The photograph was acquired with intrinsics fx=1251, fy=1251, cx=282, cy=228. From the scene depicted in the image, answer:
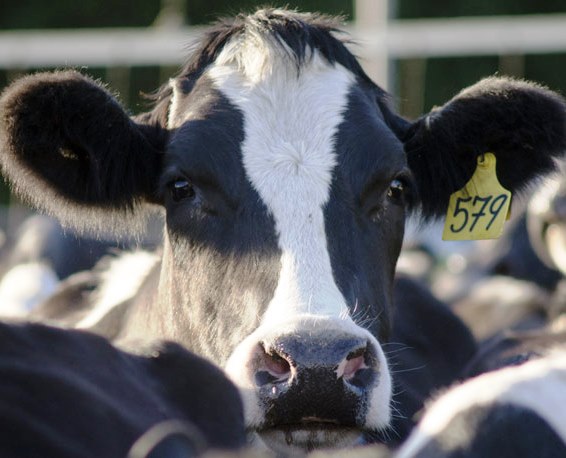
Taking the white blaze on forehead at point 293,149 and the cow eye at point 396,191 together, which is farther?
the cow eye at point 396,191

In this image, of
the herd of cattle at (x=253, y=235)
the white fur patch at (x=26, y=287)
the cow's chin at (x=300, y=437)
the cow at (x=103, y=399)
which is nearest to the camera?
the cow at (x=103, y=399)

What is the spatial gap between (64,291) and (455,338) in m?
1.93

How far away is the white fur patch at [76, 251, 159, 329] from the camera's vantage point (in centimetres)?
530

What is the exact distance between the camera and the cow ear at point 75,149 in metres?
4.03

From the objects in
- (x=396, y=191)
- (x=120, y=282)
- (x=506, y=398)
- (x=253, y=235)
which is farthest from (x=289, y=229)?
(x=120, y=282)

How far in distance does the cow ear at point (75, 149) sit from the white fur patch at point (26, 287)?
2667 mm

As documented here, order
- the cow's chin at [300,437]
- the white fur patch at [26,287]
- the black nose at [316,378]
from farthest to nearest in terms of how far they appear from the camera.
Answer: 1. the white fur patch at [26,287]
2. the cow's chin at [300,437]
3. the black nose at [316,378]

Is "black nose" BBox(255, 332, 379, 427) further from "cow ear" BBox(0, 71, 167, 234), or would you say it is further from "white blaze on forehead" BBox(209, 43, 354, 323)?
"cow ear" BBox(0, 71, 167, 234)

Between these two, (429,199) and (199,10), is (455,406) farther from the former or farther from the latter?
(199,10)

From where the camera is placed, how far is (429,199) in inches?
186

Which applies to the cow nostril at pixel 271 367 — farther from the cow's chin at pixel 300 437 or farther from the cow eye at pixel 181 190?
the cow eye at pixel 181 190

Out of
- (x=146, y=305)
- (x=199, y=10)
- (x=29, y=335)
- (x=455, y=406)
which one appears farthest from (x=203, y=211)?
(x=199, y=10)

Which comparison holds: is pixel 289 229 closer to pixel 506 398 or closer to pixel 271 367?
pixel 271 367

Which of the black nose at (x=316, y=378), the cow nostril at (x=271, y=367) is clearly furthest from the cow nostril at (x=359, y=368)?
→ the cow nostril at (x=271, y=367)
